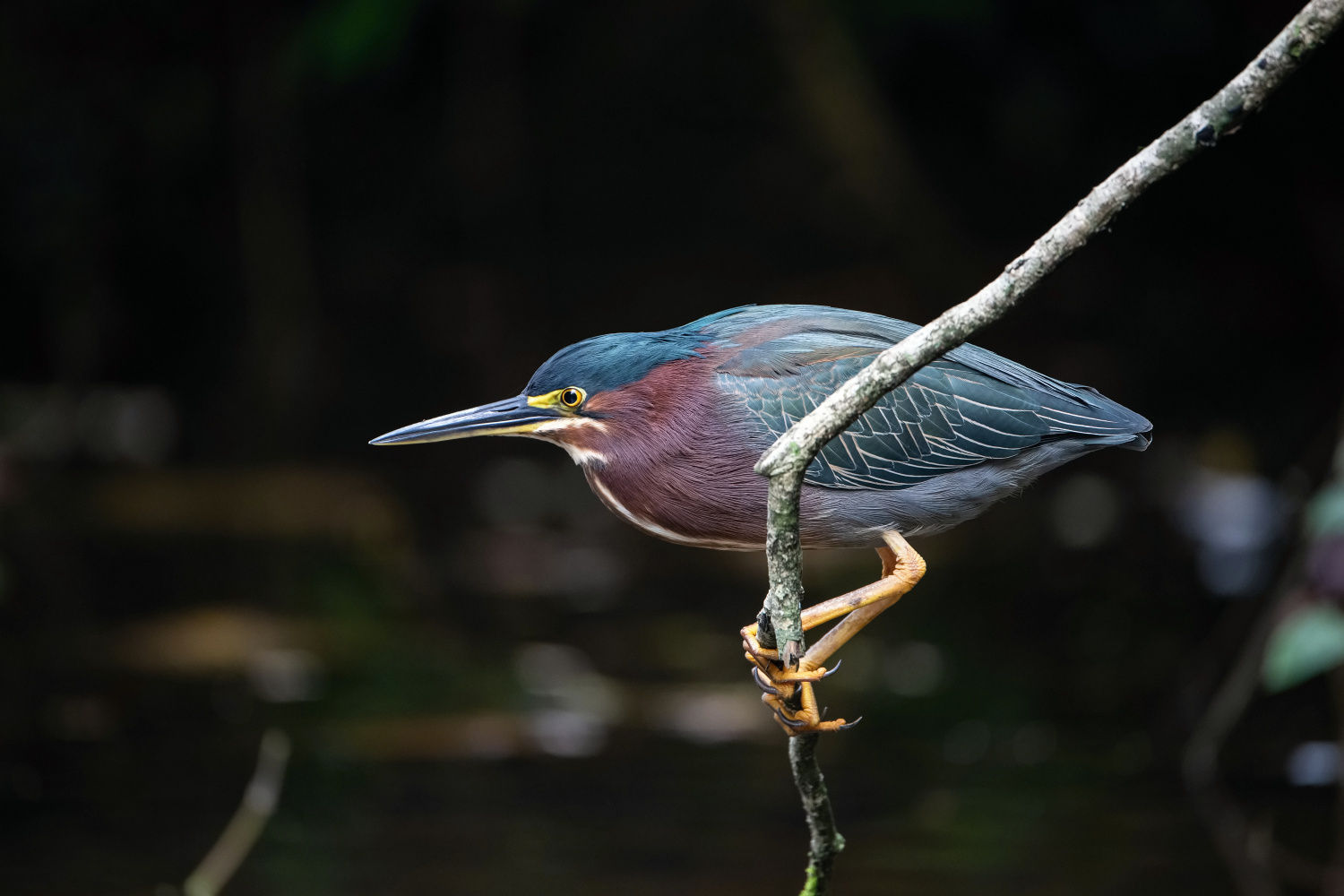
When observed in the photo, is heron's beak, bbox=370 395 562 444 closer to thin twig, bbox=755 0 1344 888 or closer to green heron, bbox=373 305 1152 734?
green heron, bbox=373 305 1152 734

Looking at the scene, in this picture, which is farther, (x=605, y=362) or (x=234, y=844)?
(x=234, y=844)

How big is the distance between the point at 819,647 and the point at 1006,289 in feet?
2.22

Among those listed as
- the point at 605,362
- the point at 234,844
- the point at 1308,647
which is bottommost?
the point at 234,844

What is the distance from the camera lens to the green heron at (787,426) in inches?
72.0

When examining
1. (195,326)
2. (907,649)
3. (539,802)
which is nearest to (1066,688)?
(907,649)

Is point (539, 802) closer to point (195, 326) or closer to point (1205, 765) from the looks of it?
point (1205, 765)

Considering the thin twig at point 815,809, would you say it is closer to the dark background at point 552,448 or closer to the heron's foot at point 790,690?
the heron's foot at point 790,690

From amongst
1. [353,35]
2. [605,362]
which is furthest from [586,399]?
[353,35]

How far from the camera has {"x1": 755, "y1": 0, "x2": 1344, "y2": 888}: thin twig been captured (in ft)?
4.47

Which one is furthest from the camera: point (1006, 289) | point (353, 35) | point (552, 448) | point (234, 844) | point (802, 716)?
point (552, 448)

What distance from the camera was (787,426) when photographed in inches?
73.0

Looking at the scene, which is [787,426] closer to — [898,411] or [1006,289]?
[898,411]

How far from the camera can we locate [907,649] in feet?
27.1

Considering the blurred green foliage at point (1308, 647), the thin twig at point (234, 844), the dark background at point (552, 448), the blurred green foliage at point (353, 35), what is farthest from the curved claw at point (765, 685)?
the blurred green foliage at point (353, 35)
